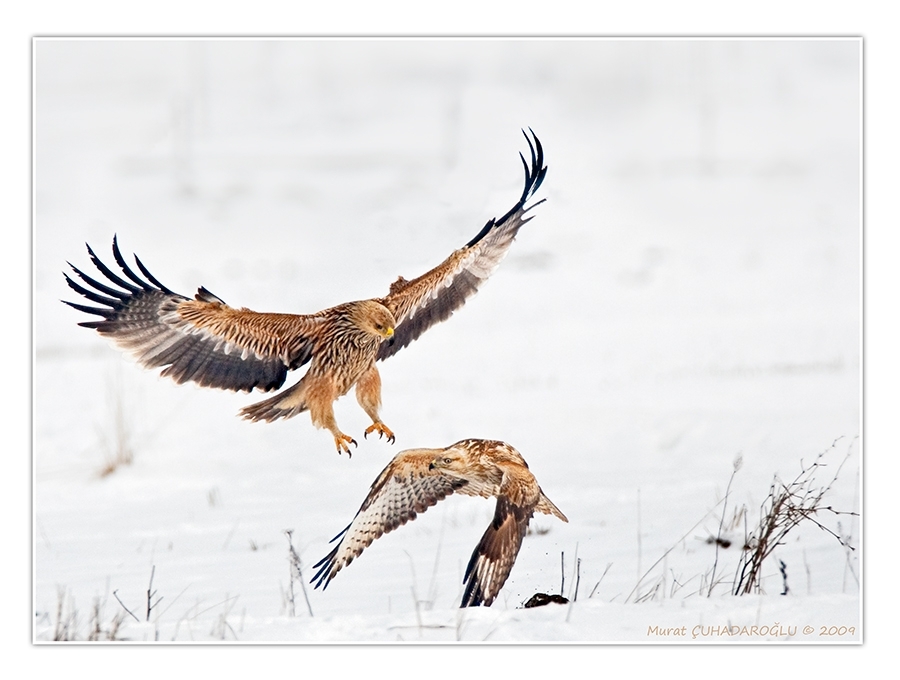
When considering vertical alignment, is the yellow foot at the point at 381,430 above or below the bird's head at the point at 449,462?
above

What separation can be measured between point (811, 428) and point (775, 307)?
0.36m

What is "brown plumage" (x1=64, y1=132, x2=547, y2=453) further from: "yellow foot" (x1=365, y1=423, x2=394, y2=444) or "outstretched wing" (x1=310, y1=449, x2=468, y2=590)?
"outstretched wing" (x1=310, y1=449, x2=468, y2=590)

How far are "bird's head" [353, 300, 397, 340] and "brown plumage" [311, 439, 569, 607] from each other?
13.7 inches

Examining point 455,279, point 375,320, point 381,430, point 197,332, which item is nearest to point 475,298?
point 455,279

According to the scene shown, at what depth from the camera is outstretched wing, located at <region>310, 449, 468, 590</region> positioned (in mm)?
2516

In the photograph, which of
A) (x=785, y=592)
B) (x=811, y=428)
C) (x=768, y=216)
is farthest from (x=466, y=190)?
(x=785, y=592)

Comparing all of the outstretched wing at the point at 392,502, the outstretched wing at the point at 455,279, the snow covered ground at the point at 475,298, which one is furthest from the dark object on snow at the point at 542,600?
the outstretched wing at the point at 455,279

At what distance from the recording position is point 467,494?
8.26 ft

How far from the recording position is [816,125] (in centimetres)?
256

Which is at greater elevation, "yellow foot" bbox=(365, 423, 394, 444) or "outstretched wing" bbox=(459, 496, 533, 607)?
"yellow foot" bbox=(365, 423, 394, 444)

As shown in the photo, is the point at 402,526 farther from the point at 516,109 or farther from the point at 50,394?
the point at 516,109

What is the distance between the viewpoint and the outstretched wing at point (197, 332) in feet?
8.12

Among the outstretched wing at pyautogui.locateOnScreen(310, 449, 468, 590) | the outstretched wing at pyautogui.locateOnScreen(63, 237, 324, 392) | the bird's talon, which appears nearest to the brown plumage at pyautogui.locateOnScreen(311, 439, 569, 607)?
the outstretched wing at pyautogui.locateOnScreen(310, 449, 468, 590)

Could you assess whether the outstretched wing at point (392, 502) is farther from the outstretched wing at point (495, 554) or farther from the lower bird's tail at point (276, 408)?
the lower bird's tail at point (276, 408)
